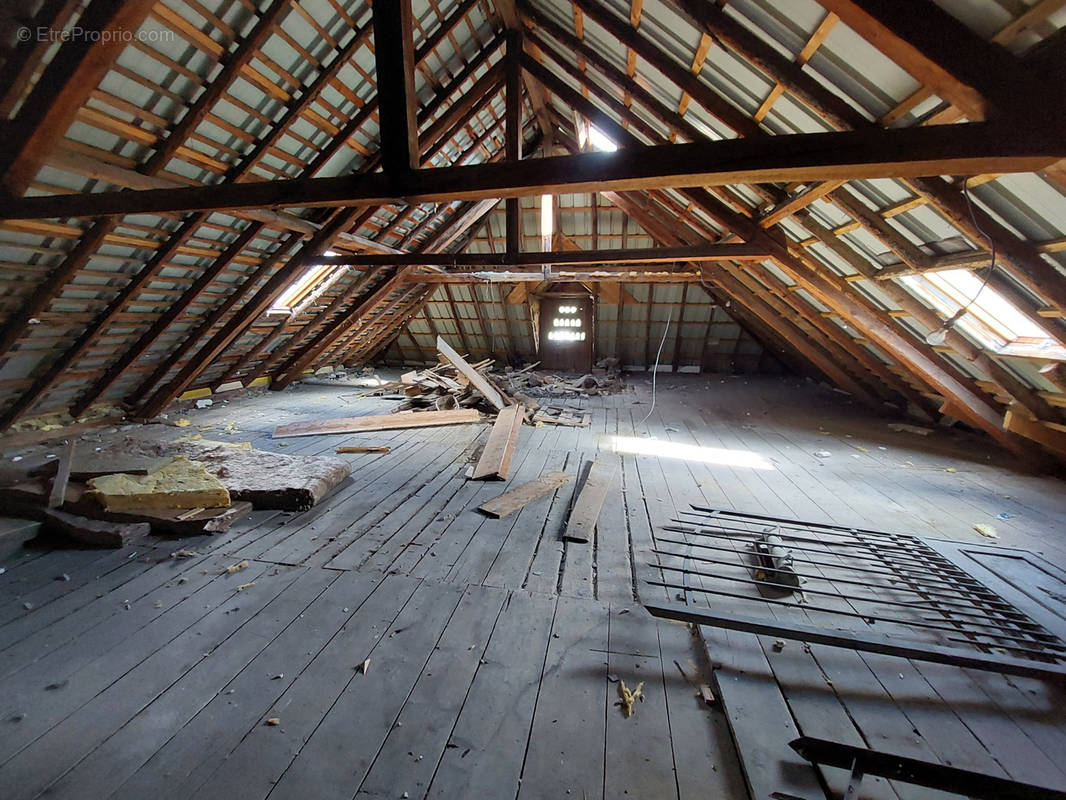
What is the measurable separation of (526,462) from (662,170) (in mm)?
3665

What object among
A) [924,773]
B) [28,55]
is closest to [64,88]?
[28,55]

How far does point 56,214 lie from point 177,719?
12.0 feet

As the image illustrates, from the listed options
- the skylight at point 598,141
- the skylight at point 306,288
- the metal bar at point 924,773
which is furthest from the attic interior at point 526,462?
the skylight at point 306,288

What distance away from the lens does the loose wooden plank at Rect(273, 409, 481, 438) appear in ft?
21.2

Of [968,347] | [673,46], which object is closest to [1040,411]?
[968,347]

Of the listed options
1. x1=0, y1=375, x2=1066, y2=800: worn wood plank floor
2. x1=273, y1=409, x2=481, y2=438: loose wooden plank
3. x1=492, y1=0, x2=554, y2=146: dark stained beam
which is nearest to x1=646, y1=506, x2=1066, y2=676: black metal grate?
x1=0, y1=375, x2=1066, y2=800: worn wood plank floor

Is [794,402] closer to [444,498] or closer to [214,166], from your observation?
[444,498]

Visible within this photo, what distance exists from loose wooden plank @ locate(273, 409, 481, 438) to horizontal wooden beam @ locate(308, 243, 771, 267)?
237 cm

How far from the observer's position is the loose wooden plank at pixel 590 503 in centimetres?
347

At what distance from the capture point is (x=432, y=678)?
6.85 ft

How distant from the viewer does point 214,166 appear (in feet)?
13.8

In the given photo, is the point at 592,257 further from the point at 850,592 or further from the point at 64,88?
the point at 64,88

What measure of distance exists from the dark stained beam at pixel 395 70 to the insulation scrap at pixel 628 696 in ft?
10.8

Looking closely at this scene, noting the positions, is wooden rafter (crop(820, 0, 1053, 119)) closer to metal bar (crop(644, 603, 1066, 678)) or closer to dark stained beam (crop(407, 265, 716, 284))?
metal bar (crop(644, 603, 1066, 678))
